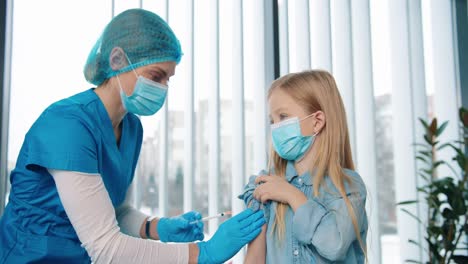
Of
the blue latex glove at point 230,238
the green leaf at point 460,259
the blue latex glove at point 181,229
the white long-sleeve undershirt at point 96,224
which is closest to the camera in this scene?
the white long-sleeve undershirt at point 96,224

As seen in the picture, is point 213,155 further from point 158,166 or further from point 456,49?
point 456,49

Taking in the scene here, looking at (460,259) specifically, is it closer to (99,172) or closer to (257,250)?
(257,250)

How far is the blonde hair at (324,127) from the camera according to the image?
45.7 inches

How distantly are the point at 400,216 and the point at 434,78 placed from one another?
767mm

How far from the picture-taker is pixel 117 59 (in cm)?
118

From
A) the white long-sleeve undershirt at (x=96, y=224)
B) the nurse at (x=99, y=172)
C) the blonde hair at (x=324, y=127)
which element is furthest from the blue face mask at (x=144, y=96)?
the blonde hair at (x=324, y=127)

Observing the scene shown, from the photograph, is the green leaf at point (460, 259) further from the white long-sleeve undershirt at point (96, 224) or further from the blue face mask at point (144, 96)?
the blue face mask at point (144, 96)

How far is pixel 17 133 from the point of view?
1730 millimetres

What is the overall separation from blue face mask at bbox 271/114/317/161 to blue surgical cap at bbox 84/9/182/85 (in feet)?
1.35

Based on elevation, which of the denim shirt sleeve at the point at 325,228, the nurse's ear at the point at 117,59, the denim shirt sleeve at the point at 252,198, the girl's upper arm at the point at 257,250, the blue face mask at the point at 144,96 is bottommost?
→ the girl's upper arm at the point at 257,250

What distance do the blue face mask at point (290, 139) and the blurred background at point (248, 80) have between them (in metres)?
0.70

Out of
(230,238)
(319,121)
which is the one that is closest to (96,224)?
(230,238)

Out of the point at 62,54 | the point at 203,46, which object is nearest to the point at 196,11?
the point at 203,46

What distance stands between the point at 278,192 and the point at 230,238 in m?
0.19
